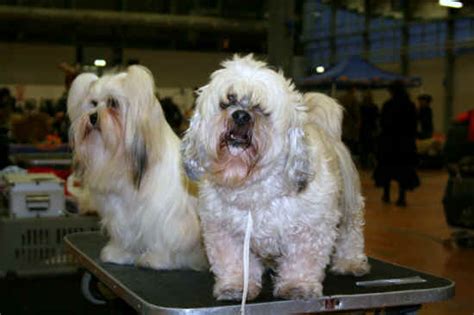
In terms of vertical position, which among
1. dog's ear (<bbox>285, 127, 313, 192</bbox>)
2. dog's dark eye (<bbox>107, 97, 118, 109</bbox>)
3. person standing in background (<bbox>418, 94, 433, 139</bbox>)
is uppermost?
dog's dark eye (<bbox>107, 97, 118, 109</bbox>)

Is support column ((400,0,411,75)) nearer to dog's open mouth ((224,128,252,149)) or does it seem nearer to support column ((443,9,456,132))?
support column ((443,9,456,132))

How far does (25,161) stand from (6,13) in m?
10.3

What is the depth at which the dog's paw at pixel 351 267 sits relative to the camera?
8.96 feet

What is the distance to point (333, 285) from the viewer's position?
2.52 metres

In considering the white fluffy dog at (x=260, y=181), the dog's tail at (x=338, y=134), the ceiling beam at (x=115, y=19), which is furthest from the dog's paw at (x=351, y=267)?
the ceiling beam at (x=115, y=19)

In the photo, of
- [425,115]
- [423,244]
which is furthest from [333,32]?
[423,244]

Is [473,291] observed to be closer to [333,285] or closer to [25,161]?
[333,285]

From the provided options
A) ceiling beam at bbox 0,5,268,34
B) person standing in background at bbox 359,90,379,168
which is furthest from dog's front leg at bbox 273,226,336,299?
ceiling beam at bbox 0,5,268,34

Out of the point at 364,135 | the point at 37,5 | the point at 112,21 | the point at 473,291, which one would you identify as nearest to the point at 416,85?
the point at 364,135

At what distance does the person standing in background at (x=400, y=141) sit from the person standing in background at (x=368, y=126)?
384 cm

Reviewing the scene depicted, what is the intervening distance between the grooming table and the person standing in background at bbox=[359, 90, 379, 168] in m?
10.7

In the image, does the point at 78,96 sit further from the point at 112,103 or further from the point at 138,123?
the point at 138,123

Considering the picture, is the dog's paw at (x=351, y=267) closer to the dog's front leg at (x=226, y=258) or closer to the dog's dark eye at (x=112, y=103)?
the dog's front leg at (x=226, y=258)

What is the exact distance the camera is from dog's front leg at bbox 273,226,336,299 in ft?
7.48
